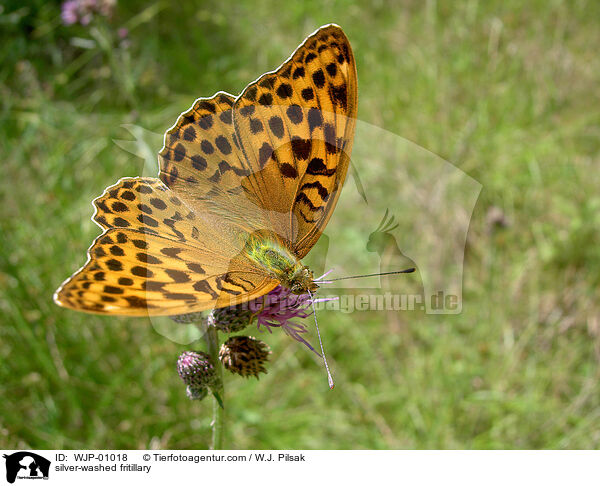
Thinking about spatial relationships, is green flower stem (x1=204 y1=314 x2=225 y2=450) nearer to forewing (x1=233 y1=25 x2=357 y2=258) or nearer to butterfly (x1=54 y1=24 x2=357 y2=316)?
butterfly (x1=54 y1=24 x2=357 y2=316)

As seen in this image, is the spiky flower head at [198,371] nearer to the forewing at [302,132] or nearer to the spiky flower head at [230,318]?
the spiky flower head at [230,318]

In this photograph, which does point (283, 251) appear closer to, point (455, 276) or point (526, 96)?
point (455, 276)

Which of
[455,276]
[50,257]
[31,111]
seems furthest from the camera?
[31,111]

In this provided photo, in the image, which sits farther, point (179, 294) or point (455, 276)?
point (455, 276)

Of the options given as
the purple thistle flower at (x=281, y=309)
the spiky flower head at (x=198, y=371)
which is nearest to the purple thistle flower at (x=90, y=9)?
the purple thistle flower at (x=281, y=309)

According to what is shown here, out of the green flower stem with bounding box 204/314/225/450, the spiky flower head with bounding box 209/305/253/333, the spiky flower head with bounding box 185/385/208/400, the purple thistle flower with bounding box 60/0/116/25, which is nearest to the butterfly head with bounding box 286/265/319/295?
the spiky flower head with bounding box 209/305/253/333

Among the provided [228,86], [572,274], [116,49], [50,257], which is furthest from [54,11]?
[572,274]
